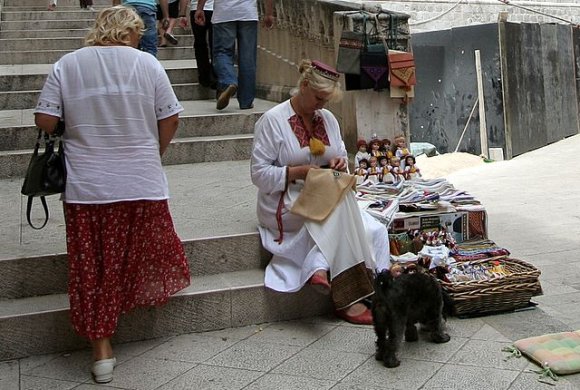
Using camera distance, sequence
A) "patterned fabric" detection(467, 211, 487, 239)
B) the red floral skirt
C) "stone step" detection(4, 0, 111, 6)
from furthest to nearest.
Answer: "stone step" detection(4, 0, 111, 6), "patterned fabric" detection(467, 211, 487, 239), the red floral skirt

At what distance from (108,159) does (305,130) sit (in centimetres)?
138

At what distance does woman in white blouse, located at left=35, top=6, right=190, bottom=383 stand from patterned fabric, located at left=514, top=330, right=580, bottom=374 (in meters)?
2.11

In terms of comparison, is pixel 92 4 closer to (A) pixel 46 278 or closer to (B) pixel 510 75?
(B) pixel 510 75

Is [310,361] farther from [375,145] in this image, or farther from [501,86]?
[501,86]

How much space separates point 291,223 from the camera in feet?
15.8

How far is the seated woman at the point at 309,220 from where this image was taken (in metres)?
4.62

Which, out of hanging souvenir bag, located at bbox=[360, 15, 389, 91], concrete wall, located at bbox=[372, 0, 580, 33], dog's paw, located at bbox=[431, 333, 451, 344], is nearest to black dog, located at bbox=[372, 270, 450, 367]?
dog's paw, located at bbox=[431, 333, 451, 344]

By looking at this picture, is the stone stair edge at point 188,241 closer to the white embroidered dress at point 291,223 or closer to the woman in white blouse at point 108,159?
the white embroidered dress at point 291,223

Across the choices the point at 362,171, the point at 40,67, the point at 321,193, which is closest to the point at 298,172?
the point at 321,193

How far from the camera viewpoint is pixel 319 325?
4.69 metres

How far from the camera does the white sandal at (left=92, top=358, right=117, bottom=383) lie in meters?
3.96

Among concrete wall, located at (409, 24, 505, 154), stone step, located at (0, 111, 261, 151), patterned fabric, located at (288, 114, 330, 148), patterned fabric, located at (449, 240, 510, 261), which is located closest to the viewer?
patterned fabric, located at (288, 114, 330, 148)

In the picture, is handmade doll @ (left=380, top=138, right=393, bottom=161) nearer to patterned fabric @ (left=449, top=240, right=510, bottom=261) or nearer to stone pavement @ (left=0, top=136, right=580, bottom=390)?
patterned fabric @ (left=449, top=240, right=510, bottom=261)

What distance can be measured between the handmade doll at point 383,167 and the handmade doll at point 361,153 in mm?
113
